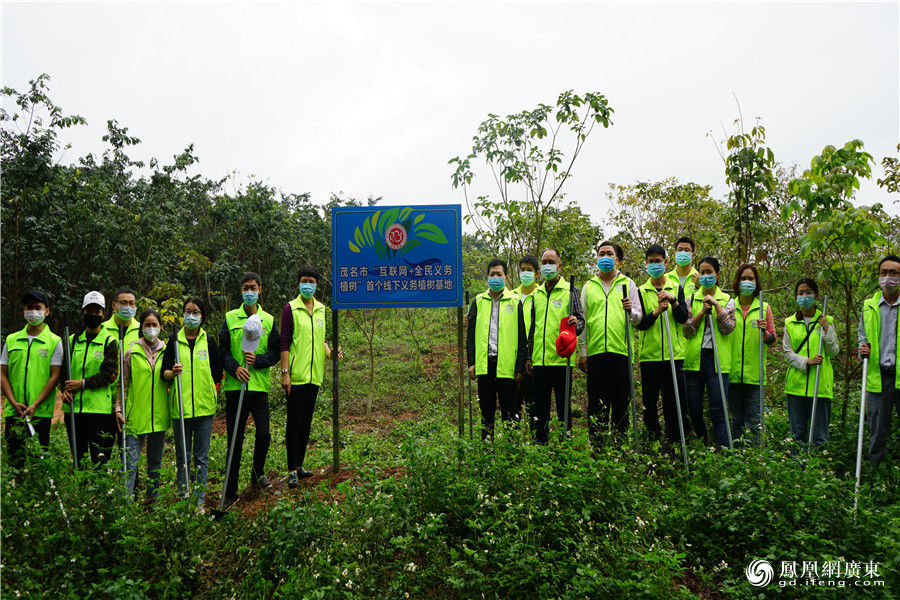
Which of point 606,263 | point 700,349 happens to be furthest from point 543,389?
point 700,349

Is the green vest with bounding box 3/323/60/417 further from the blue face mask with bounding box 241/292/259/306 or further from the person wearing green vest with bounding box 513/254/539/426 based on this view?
the person wearing green vest with bounding box 513/254/539/426

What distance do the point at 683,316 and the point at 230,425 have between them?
4454 millimetres

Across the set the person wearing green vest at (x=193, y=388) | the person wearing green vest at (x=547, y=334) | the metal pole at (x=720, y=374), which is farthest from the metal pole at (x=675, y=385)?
the person wearing green vest at (x=193, y=388)

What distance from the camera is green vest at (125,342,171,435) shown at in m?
5.00

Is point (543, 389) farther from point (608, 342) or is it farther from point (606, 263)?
point (606, 263)

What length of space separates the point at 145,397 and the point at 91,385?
45cm

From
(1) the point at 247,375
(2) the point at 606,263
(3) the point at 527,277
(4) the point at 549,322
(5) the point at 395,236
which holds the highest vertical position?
(5) the point at 395,236

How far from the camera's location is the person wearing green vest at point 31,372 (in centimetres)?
495

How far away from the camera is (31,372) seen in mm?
4996

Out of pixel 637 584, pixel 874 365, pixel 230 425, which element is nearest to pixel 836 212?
pixel 874 365

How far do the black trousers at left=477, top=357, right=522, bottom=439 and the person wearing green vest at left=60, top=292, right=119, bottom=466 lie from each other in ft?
11.1

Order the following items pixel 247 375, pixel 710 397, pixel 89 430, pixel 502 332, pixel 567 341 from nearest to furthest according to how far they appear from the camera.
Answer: pixel 89 430 → pixel 247 375 → pixel 567 341 → pixel 710 397 → pixel 502 332

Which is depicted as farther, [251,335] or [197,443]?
[251,335]

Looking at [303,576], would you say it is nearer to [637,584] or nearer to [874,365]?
[637,584]
